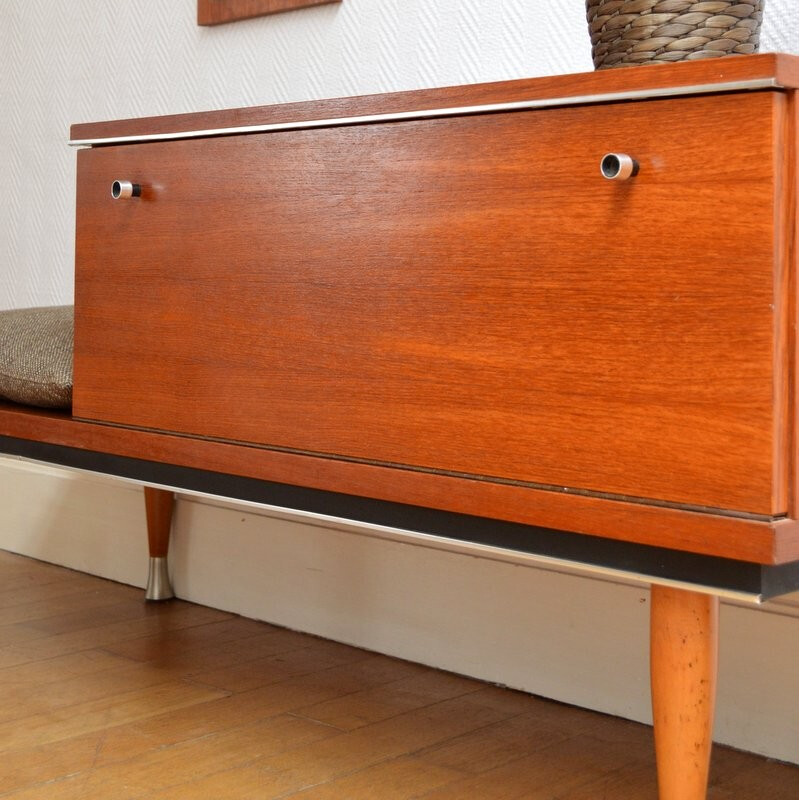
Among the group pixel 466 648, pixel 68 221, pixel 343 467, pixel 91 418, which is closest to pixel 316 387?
pixel 343 467

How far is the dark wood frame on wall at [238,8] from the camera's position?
170 cm

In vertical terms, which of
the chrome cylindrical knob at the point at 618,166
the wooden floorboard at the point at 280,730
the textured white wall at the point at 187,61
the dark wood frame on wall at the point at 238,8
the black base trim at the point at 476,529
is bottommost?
the wooden floorboard at the point at 280,730

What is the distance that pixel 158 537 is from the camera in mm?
1787

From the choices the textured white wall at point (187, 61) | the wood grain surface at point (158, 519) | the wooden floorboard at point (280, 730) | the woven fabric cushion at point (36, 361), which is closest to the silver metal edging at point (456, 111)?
the woven fabric cushion at point (36, 361)

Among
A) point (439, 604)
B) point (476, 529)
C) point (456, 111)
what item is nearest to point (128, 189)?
point (456, 111)

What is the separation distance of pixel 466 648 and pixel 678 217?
84 cm

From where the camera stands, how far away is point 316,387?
0.94m

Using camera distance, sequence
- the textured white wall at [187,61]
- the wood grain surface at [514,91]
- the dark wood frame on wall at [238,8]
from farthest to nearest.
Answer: the dark wood frame on wall at [238,8]
the textured white wall at [187,61]
the wood grain surface at [514,91]

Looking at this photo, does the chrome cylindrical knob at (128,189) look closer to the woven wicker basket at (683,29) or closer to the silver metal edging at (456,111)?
the silver metal edging at (456,111)

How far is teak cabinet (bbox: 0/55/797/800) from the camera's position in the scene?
0.69m

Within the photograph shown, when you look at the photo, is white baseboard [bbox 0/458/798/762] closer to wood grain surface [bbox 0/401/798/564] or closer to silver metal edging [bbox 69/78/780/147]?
wood grain surface [bbox 0/401/798/564]

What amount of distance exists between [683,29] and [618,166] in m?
0.17

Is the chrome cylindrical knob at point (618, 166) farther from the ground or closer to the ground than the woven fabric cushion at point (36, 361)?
farther from the ground

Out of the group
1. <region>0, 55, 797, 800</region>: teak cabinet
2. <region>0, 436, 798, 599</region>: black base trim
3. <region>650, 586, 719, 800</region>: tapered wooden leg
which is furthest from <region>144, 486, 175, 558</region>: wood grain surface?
<region>650, 586, 719, 800</region>: tapered wooden leg
